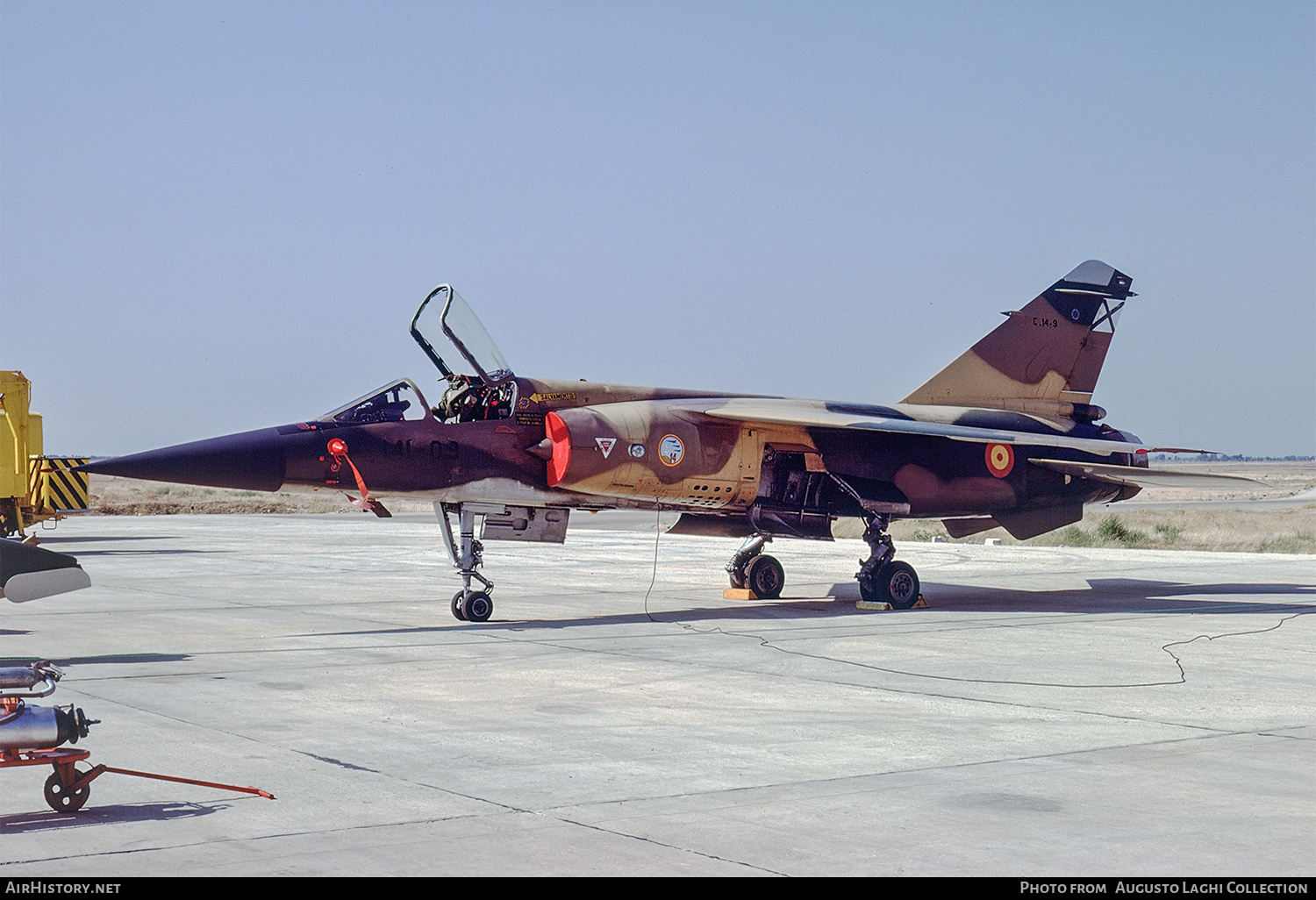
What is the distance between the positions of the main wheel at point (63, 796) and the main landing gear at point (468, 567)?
339 inches

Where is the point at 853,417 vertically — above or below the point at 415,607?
above

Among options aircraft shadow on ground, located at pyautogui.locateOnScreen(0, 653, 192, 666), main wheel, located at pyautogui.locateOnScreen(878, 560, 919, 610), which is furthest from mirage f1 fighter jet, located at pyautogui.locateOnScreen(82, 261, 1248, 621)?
aircraft shadow on ground, located at pyautogui.locateOnScreen(0, 653, 192, 666)

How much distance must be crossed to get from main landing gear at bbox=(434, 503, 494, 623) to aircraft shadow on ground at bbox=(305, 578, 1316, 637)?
0.54 ft

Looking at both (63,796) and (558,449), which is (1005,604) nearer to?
(558,449)

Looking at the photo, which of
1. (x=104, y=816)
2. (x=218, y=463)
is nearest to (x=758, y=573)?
(x=218, y=463)

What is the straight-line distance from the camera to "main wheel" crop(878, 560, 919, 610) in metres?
16.7

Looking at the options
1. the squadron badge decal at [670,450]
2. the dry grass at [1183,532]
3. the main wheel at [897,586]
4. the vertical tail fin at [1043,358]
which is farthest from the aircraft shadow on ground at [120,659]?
the dry grass at [1183,532]

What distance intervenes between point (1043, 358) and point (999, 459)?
223cm

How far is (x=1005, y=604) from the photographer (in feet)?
57.3

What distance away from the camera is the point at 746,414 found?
51.8 feet

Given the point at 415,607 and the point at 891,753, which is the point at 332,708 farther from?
the point at 415,607

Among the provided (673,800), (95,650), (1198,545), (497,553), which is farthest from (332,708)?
(1198,545)

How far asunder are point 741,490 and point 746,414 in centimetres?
119
